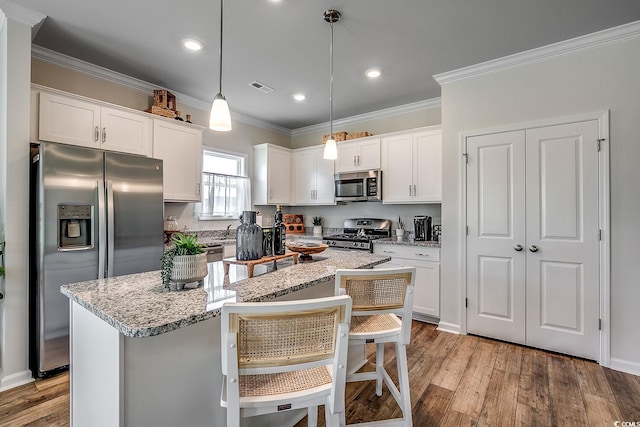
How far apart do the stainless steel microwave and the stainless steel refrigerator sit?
2.50m

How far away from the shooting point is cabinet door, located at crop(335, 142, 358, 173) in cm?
434

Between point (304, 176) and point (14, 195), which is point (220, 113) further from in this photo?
point (304, 176)

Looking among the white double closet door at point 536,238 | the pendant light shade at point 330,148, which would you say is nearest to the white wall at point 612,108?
the white double closet door at point 536,238

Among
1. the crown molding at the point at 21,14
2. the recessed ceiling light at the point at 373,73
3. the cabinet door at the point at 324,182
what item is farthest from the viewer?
the cabinet door at the point at 324,182

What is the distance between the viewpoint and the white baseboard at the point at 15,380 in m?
2.15

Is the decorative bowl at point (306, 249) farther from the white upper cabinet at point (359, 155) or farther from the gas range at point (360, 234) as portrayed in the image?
the white upper cabinet at point (359, 155)

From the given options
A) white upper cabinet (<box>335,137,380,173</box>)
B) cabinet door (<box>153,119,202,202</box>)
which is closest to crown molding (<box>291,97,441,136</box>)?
white upper cabinet (<box>335,137,380,173</box>)

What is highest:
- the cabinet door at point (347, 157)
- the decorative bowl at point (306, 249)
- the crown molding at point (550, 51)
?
the crown molding at point (550, 51)

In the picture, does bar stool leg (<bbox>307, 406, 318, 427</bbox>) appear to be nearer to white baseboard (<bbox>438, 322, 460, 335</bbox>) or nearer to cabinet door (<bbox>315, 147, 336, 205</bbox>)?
white baseboard (<bbox>438, 322, 460, 335</bbox>)

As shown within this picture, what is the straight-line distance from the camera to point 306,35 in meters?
2.51

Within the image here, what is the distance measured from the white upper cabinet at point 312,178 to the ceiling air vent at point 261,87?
1273 millimetres

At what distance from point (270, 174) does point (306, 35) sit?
2443 millimetres

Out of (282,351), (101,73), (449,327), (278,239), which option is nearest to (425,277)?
(449,327)

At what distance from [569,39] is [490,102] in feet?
2.32
